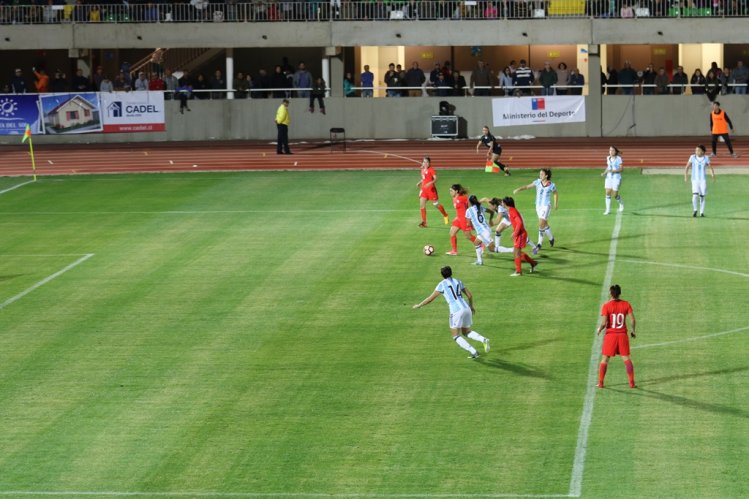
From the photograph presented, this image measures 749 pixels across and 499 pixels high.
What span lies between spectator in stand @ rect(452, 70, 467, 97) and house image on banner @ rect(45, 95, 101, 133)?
14.0 m

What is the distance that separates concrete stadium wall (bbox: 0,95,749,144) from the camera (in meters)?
56.2

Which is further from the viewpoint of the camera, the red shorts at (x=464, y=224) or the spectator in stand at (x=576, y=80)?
the spectator in stand at (x=576, y=80)

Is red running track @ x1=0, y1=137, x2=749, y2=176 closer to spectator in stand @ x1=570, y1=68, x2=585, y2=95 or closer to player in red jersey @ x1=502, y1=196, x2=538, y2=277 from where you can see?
spectator in stand @ x1=570, y1=68, x2=585, y2=95

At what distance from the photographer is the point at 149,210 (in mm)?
40844

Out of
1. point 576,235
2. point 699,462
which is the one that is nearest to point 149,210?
point 576,235

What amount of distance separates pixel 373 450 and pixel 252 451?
169 cm

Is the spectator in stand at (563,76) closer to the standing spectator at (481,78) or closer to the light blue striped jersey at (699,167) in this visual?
the standing spectator at (481,78)

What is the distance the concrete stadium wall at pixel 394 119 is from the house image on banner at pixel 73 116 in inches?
23.0

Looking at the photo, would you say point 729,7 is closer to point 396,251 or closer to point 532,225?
point 532,225

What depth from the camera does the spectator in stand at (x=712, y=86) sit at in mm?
55625

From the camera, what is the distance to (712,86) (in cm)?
5566

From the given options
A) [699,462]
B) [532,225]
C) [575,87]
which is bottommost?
[699,462]

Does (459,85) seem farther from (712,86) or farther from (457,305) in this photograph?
(457,305)

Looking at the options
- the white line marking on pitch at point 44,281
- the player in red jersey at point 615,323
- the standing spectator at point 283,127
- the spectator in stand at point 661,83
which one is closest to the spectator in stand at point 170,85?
the standing spectator at point 283,127
